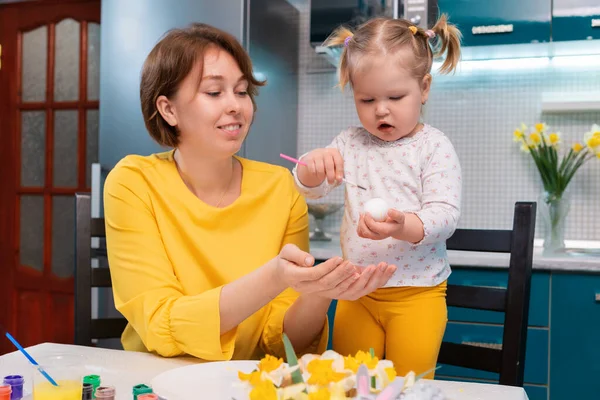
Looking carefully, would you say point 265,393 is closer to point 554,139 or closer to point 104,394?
point 104,394

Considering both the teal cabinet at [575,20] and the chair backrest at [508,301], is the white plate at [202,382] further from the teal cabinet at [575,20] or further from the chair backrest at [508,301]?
the teal cabinet at [575,20]

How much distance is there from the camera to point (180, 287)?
4.36 feet

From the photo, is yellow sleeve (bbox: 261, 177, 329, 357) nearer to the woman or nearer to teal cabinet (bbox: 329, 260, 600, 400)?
the woman

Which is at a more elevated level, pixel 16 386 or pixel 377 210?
pixel 377 210

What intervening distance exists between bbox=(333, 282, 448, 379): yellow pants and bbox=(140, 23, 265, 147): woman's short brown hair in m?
0.58

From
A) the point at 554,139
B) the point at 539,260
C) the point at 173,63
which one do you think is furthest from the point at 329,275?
the point at 554,139

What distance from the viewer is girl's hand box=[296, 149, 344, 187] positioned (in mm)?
1239

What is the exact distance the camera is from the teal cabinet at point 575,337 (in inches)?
88.3

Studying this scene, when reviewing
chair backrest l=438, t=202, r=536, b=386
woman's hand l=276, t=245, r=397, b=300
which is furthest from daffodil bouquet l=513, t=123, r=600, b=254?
woman's hand l=276, t=245, r=397, b=300

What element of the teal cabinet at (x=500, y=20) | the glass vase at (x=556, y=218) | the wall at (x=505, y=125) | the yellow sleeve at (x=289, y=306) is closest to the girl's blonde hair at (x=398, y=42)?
the yellow sleeve at (x=289, y=306)

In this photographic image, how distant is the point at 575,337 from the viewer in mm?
2264

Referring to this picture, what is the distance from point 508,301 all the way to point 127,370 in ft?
2.43

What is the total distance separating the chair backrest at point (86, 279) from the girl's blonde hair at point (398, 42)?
0.67 m

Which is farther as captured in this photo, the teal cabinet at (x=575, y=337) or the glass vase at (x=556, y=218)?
the glass vase at (x=556, y=218)
